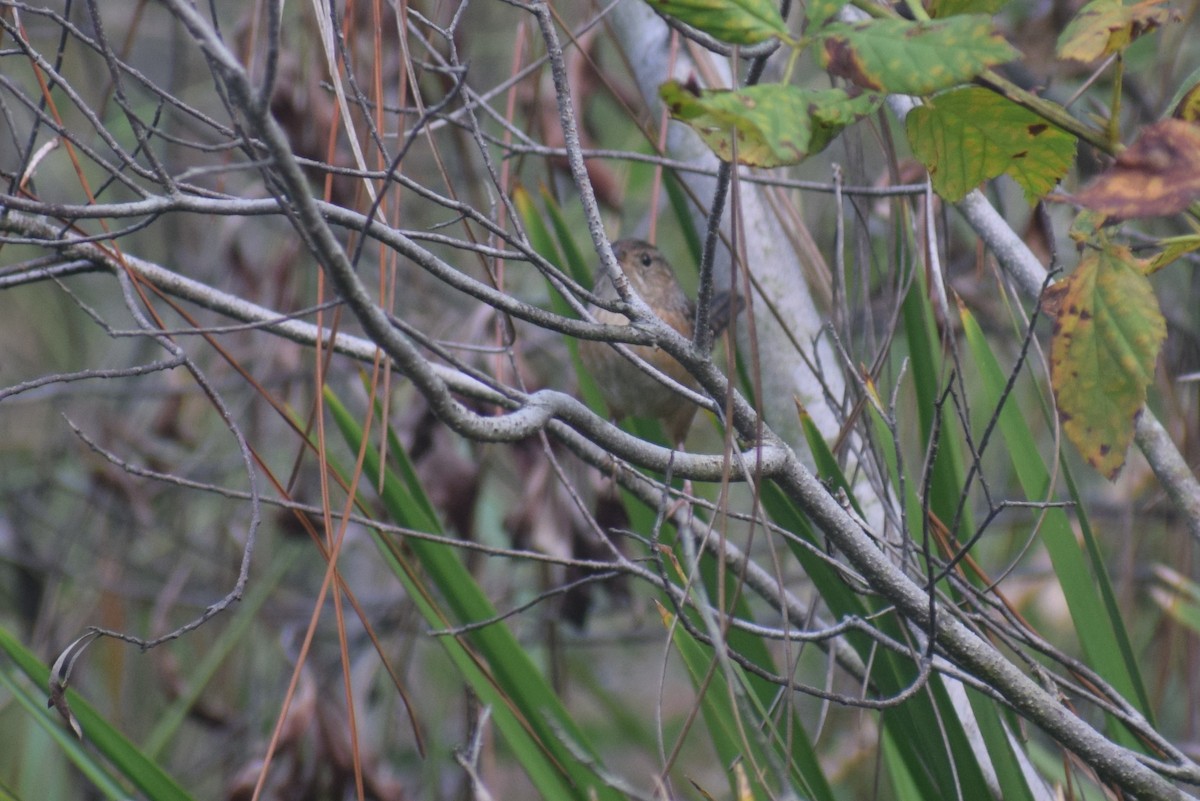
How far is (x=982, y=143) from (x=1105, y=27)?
14cm

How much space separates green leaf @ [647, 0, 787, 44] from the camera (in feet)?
2.70

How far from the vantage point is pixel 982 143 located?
102 centimetres

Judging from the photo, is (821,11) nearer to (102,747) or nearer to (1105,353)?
(1105,353)

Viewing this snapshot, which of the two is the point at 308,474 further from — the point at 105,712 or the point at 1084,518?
the point at 1084,518

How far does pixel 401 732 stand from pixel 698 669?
312cm

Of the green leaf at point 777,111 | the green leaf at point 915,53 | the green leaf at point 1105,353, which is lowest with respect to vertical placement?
the green leaf at point 1105,353

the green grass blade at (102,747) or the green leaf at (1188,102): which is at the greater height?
the green leaf at (1188,102)

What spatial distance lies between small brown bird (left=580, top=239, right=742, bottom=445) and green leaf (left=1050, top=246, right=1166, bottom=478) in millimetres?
1251

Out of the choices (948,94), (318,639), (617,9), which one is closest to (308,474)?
(318,639)

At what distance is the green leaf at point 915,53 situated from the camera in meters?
0.78

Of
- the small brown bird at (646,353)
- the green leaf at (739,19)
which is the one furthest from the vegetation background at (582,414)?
the small brown bird at (646,353)

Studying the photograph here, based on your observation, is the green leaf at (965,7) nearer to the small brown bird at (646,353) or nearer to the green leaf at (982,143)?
the green leaf at (982,143)

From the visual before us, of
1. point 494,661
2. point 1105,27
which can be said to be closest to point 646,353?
point 494,661

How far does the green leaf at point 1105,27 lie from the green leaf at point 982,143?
7cm
